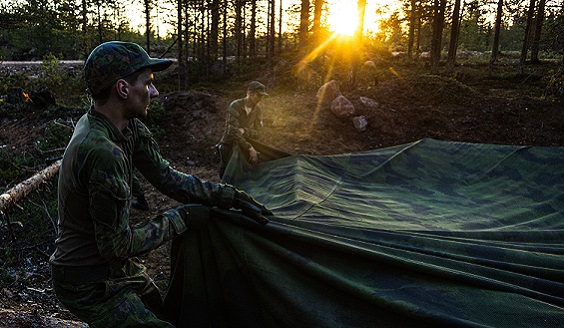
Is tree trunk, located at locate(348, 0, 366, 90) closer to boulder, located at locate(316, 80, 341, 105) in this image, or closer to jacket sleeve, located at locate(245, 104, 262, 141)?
boulder, located at locate(316, 80, 341, 105)

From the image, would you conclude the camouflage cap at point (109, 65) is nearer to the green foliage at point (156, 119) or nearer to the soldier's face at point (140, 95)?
the soldier's face at point (140, 95)

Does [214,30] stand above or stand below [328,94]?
above

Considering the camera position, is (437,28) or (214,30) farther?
(214,30)

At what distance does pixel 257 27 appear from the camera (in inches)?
1184

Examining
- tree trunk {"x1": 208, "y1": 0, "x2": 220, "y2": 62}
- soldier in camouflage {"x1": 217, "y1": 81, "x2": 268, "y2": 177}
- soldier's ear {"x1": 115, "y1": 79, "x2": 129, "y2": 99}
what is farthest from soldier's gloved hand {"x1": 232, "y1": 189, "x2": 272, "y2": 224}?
tree trunk {"x1": 208, "y1": 0, "x2": 220, "y2": 62}

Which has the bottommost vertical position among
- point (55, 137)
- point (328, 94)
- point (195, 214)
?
point (55, 137)

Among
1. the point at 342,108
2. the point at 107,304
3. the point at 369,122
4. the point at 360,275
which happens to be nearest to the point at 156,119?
the point at 342,108

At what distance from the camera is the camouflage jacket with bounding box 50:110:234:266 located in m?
1.79

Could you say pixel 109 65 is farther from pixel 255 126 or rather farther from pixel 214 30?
pixel 214 30

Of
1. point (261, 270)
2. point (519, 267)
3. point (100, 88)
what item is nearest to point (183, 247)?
point (261, 270)

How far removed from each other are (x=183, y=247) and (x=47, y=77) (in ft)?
73.6

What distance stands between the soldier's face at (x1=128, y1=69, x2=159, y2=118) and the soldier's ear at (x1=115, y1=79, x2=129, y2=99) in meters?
0.03

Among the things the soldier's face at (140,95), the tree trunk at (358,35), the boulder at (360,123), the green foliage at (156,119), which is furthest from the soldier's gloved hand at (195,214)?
the tree trunk at (358,35)

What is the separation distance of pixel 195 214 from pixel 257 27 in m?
30.3
